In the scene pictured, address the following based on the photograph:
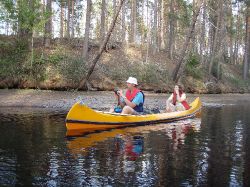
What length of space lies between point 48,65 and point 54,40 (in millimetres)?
6415

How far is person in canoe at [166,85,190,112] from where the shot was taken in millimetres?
15945

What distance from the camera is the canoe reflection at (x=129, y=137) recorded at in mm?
8687

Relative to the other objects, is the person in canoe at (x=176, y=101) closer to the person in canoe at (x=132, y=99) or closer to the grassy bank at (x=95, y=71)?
the person in canoe at (x=132, y=99)

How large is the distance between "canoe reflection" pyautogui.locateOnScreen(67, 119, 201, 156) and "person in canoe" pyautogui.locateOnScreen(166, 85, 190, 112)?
189cm

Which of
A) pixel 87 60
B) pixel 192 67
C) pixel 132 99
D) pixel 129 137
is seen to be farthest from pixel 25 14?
pixel 192 67

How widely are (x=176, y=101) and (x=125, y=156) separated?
29.0 feet

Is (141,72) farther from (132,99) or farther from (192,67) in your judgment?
(132,99)

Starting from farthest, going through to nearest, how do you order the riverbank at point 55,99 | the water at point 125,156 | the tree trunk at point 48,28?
the tree trunk at point 48,28 < the riverbank at point 55,99 < the water at point 125,156

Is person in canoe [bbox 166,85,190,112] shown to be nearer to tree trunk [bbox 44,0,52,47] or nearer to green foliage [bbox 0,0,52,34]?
green foliage [bbox 0,0,52,34]

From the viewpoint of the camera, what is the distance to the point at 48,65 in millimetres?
24219

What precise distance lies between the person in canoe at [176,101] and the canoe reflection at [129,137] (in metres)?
1.89

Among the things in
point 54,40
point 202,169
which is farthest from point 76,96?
point 202,169

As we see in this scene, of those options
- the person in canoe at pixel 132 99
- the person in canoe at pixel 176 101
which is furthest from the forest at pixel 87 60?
the person in canoe at pixel 132 99

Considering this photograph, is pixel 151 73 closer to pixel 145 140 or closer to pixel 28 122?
pixel 28 122
